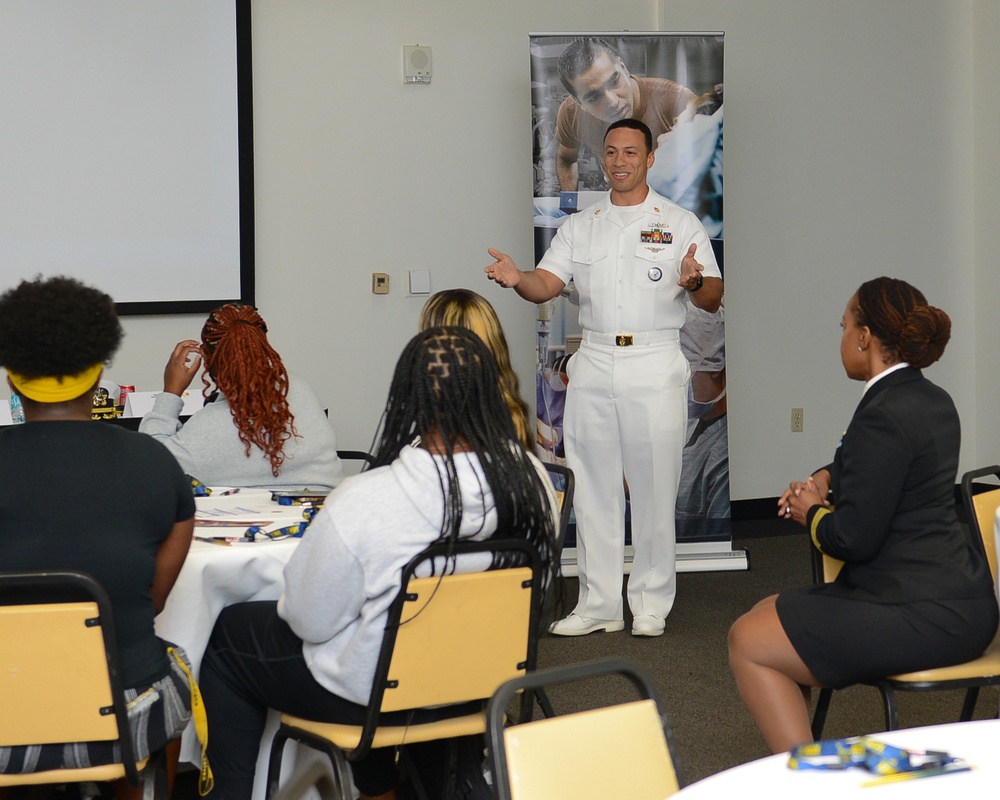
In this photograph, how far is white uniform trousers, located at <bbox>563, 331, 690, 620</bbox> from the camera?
4148mm

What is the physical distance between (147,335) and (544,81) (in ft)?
7.00

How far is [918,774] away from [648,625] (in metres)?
2.93

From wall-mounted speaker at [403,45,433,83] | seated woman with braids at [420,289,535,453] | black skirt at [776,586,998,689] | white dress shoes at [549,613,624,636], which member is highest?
wall-mounted speaker at [403,45,433,83]

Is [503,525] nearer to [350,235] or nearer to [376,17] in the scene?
[350,235]

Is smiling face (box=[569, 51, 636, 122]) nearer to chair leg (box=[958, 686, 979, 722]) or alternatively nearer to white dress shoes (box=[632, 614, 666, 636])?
white dress shoes (box=[632, 614, 666, 636])

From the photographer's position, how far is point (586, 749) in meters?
1.44

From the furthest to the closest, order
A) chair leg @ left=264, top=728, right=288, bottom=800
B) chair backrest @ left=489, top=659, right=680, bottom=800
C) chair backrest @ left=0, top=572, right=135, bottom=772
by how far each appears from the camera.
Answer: chair leg @ left=264, top=728, right=288, bottom=800
chair backrest @ left=0, top=572, right=135, bottom=772
chair backrest @ left=489, top=659, right=680, bottom=800

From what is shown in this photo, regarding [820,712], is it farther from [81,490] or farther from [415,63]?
[415,63]

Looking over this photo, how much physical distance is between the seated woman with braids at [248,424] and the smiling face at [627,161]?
1645mm

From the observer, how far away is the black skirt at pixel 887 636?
231cm

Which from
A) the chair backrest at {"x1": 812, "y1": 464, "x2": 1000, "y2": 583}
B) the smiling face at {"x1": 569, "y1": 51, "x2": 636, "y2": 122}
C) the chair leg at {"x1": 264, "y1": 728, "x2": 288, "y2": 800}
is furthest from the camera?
the smiling face at {"x1": 569, "y1": 51, "x2": 636, "y2": 122}

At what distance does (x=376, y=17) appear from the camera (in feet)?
17.8

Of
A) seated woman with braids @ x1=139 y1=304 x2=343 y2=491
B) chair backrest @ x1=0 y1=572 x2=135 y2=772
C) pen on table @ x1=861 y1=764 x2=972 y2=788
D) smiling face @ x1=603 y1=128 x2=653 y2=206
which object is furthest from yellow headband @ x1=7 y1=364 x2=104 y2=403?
smiling face @ x1=603 y1=128 x2=653 y2=206

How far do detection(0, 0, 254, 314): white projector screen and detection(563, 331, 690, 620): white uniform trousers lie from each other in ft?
6.38
